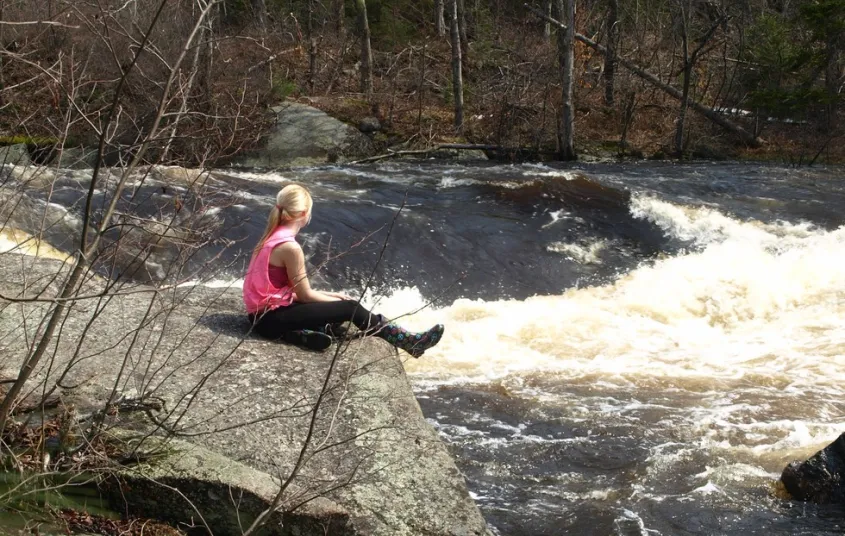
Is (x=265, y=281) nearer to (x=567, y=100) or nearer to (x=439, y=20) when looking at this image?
(x=567, y=100)

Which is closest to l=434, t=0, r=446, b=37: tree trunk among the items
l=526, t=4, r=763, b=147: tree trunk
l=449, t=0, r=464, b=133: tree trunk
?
l=526, t=4, r=763, b=147: tree trunk

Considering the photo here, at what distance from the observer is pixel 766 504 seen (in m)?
5.03

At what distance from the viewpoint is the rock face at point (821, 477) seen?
5.02m

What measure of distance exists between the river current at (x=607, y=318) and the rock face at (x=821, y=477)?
84 mm

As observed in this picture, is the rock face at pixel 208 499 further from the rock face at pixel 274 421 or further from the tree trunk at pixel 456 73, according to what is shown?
the tree trunk at pixel 456 73

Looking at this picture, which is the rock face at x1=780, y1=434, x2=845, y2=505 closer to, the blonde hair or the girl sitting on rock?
the girl sitting on rock

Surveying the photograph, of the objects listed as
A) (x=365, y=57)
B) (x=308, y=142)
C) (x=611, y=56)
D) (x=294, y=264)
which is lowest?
(x=308, y=142)

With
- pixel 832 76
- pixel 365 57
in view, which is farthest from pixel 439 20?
pixel 832 76

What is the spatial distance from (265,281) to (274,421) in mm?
1345

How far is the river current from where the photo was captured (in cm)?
523

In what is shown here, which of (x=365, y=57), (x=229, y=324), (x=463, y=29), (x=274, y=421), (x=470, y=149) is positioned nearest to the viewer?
(x=274, y=421)

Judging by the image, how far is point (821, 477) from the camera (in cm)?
504

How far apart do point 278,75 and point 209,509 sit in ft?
60.6

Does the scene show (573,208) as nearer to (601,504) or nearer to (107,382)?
(601,504)
